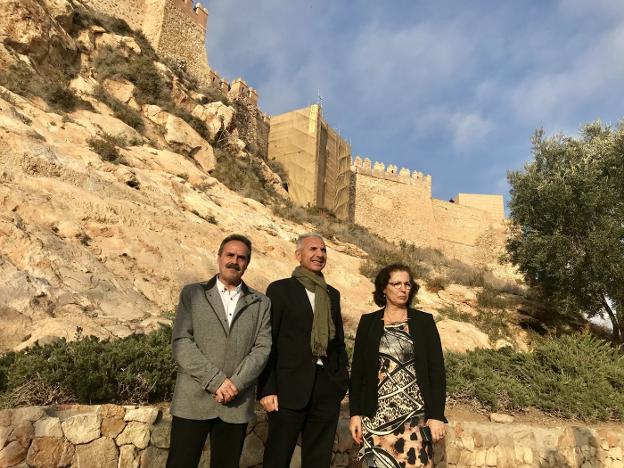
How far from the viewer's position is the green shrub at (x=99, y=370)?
3.40m

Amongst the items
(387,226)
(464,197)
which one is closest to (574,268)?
(387,226)

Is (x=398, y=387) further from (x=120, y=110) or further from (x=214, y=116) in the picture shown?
(x=214, y=116)

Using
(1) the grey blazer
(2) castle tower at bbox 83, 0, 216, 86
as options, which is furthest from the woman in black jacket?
(2) castle tower at bbox 83, 0, 216, 86

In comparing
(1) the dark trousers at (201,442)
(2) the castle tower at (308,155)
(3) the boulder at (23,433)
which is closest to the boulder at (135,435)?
(3) the boulder at (23,433)

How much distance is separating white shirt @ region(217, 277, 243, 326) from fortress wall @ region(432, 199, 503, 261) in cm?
3646

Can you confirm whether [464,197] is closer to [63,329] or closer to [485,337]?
[485,337]

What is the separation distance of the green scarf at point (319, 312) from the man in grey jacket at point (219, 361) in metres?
0.30

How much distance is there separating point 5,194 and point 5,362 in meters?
4.14

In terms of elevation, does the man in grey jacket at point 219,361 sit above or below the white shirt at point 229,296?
below

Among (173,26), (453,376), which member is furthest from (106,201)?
(173,26)

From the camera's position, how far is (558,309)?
46.4 ft

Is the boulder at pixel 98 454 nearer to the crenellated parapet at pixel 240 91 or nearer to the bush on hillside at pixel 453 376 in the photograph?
the bush on hillside at pixel 453 376

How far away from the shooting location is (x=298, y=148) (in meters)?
29.2

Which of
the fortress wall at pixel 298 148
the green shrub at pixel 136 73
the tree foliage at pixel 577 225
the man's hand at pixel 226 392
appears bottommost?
the man's hand at pixel 226 392
